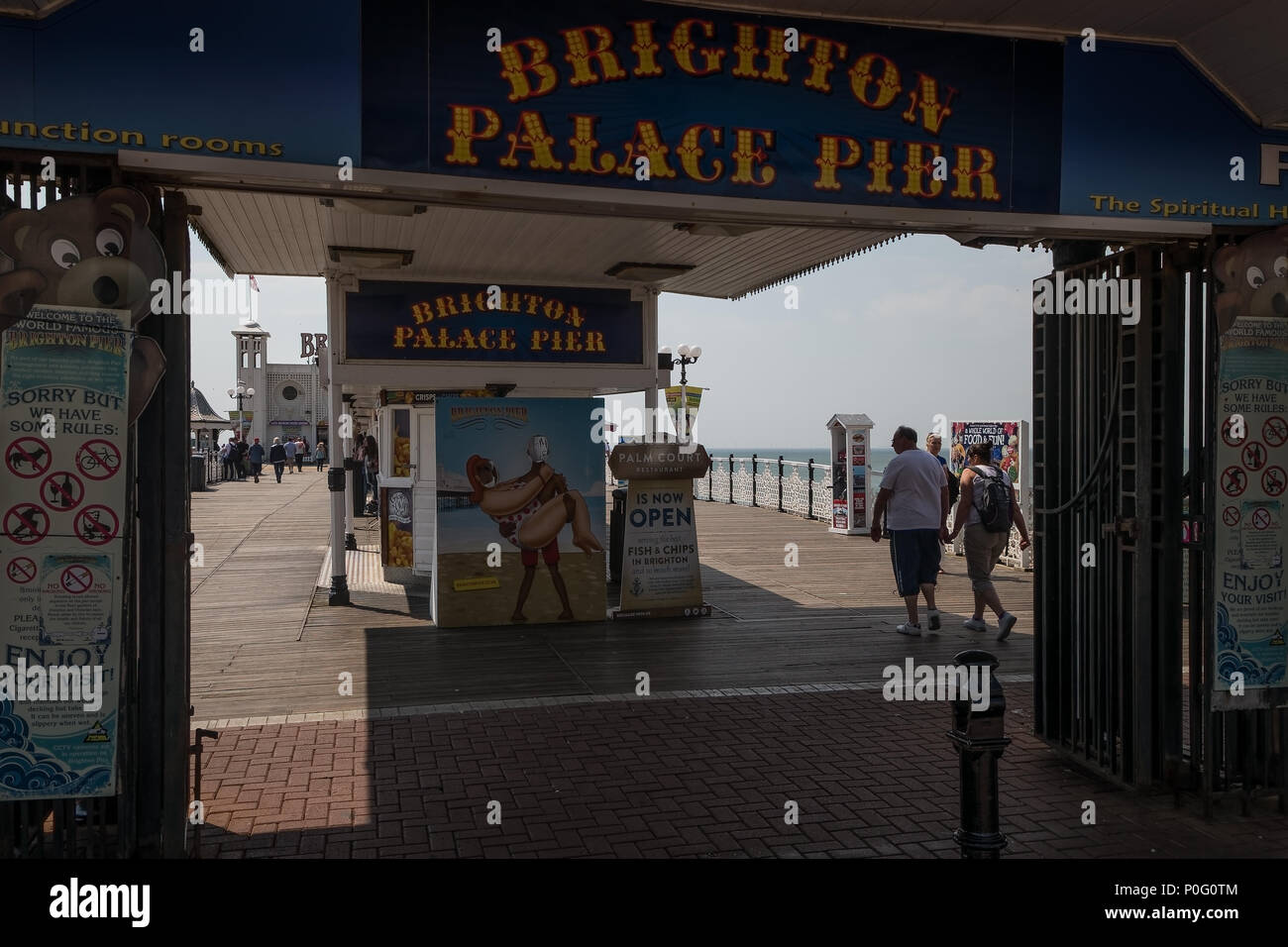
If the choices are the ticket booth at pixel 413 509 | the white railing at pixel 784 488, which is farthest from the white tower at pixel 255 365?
the ticket booth at pixel 413 509

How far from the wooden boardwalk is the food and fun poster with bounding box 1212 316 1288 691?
9.75 ft

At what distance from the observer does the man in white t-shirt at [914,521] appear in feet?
32.1

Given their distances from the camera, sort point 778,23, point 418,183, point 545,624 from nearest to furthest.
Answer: point 418,183, point 778,23, point 545,624

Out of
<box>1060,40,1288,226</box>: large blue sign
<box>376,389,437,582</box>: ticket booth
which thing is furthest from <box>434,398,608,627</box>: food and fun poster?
<box>1060,40,1288,226</box>: large blue sign

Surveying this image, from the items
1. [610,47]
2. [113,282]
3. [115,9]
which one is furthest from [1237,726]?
[115,9]

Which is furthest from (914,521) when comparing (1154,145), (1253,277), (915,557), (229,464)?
(229,464)

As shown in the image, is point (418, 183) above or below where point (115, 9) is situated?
below

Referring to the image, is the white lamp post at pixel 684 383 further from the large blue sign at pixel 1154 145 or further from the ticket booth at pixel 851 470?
the large blue sign at pixel 1154 145

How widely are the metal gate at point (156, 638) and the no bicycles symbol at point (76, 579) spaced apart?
14 centimetres

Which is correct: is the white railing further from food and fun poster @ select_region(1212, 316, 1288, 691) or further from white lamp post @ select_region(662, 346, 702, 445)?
food and fun poster @ select_region(1212, 316, 1288, 691)

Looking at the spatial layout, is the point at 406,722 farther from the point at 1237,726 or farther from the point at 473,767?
the point at 1237,726

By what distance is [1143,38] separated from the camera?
5492mm
